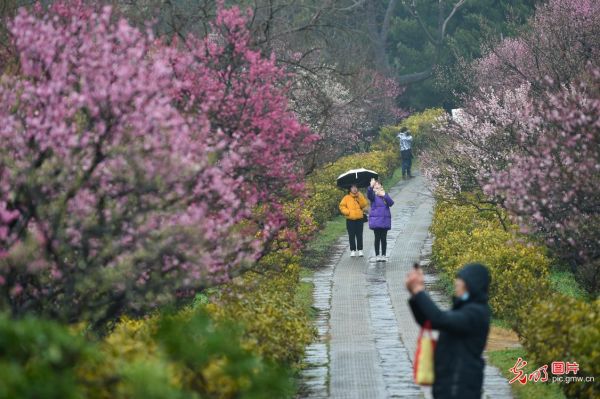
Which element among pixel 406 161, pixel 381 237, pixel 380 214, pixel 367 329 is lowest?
pixel 367 329

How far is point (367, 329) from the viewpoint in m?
16.2

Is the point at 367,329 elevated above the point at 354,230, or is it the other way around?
the point at 354,230

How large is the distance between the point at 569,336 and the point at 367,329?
5.83m

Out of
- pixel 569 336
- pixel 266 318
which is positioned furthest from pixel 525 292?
pixel 266 318

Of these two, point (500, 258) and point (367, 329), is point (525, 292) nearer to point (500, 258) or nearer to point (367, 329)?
point (500, 258)

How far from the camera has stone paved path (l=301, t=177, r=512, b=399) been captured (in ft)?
40.5

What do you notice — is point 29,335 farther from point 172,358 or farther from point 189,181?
point 189,181

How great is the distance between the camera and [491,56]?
41.1 meters

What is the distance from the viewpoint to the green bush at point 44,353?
5.64 metres

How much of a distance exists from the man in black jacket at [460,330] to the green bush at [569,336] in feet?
7.22

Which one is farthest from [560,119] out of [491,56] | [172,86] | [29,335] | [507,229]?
[491,56]

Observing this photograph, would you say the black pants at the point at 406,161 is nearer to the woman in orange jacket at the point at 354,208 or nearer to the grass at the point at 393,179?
the grass at the point at 393,179

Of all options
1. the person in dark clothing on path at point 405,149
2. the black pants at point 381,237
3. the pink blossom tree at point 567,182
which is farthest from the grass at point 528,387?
the person in dark clothing on path at point 405,149

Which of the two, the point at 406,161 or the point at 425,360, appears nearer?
the point at 425,360
